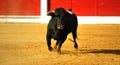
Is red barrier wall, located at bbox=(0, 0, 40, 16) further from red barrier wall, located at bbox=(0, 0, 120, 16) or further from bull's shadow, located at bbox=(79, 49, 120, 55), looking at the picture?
bull's shadow, located at bbox=(79, 49, 120, 55)

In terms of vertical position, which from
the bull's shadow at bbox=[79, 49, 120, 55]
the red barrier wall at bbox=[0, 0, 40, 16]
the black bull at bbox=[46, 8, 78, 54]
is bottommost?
the red barrier wall at bbox=[0, 0, 40, 16]

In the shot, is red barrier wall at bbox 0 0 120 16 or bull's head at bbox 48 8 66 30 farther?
red barrier wall at bbox 0 0 120 16

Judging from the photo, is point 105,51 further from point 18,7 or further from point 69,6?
point 18,7

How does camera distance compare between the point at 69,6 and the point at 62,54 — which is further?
the point at 69,6

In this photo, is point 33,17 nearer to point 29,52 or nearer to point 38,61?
point 29,52

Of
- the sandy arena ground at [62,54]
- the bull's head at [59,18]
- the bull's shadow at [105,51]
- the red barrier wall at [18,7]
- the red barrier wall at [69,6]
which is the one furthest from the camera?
the red barrier wall at [18,7]

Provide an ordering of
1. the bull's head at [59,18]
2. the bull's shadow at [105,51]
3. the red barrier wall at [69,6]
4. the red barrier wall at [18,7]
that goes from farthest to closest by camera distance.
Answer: the red barrier wall at [18,7] < the red barrier wall at [69,6] < the bull's shadow at [105,51] < the bull's head at [59,18]

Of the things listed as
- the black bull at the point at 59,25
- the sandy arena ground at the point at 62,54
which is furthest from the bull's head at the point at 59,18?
the sandy arena ground at the point at 62,54

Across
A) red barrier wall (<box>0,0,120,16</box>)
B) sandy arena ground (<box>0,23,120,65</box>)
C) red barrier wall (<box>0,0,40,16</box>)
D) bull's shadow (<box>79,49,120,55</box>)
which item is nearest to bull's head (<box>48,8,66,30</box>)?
sandy arena ground (<box>0,23,120,65</box>)

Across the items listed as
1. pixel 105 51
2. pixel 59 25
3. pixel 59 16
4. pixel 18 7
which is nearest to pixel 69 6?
pixel 18 7

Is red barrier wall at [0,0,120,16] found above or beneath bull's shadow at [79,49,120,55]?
beneath

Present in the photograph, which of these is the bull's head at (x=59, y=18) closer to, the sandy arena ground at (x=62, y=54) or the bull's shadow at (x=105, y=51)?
the sandy arena ground at (x=62, y=54)

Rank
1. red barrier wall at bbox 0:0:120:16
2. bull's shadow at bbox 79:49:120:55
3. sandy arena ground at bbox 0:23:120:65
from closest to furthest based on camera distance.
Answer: sandy arena ground at bbox 0:23:120:65, bull's shadow at bbox 79:49:120:55, red barrier wall at bbox 0:0:120:16

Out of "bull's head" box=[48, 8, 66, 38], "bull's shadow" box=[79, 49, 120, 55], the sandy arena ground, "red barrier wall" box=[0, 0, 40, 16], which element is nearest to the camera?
the sandy arena ground
